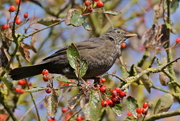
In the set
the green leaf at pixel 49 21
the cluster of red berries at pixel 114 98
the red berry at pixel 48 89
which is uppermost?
the green leaf at pixel 49 21

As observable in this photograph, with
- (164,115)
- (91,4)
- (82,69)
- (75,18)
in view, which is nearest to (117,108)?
(82,69)

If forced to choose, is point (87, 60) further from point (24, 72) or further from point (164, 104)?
point (164, 104)

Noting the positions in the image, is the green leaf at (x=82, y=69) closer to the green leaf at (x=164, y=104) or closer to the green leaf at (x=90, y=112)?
the green leaf at (x=90, y=112)

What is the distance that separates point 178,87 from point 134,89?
8.09ft

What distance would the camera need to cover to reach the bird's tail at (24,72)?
4.23 m

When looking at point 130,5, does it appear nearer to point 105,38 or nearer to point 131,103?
point 105,38

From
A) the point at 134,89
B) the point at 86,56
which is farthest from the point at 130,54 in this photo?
the point at 86,56

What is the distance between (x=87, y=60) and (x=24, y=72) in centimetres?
82

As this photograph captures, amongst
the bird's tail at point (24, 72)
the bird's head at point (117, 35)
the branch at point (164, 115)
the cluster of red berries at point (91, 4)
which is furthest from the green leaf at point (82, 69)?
the bird's head at point (117, 35)

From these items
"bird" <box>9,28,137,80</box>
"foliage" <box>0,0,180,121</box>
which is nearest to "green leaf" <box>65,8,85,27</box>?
"foliage" <box>0,0,180,121</box>

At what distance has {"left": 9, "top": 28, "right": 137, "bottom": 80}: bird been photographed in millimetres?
4523

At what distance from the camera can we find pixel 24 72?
4.35 m

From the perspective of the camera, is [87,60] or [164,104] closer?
[164,104]

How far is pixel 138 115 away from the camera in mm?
3156
